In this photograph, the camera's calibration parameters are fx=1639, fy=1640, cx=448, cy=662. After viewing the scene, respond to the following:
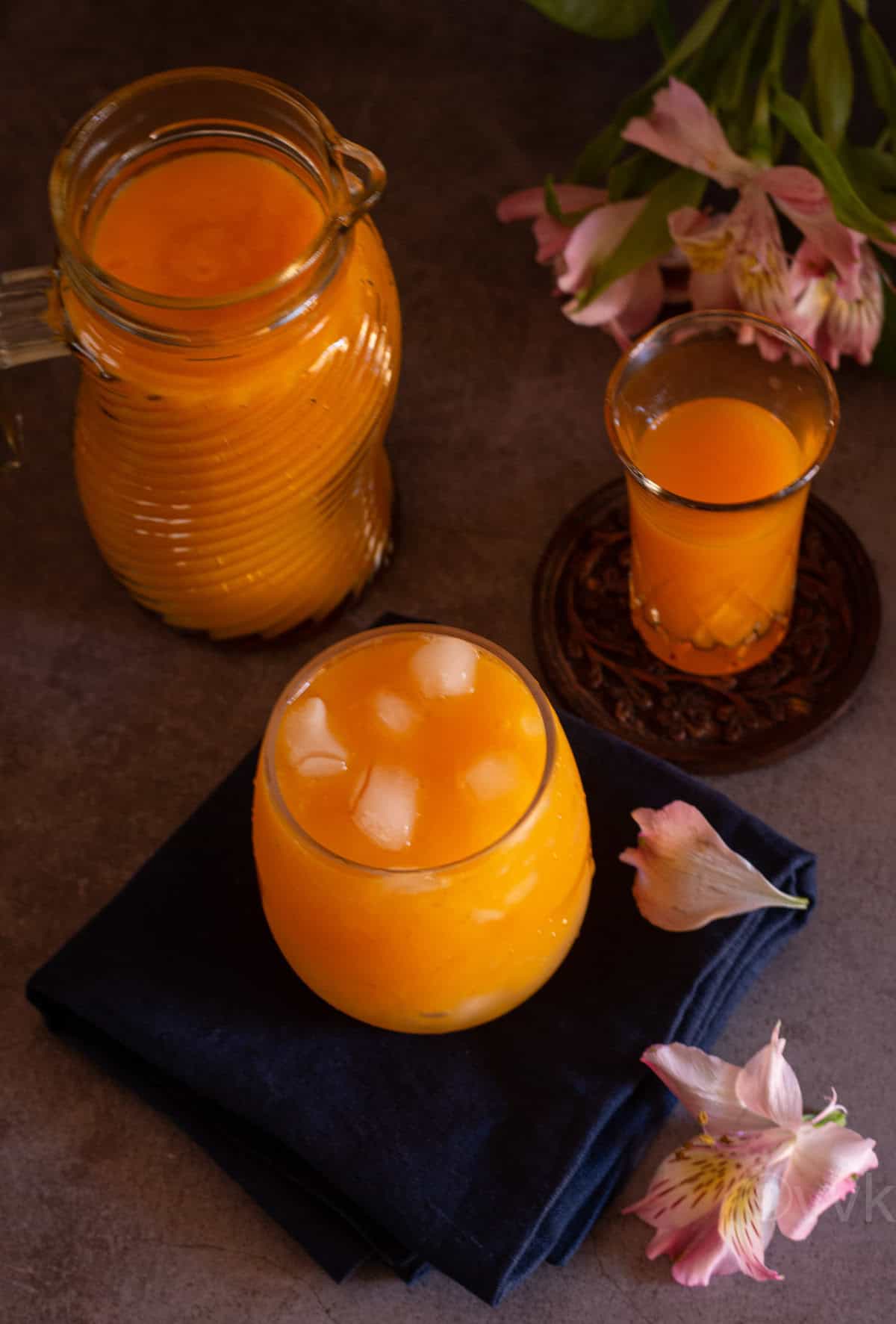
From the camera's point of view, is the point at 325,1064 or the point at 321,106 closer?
the point at 325,1064

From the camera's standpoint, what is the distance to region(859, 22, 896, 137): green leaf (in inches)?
42.3

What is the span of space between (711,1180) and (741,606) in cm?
35

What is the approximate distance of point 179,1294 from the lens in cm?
90

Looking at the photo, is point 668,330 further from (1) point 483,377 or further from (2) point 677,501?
(1) point 483,377

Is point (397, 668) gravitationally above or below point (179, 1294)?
above

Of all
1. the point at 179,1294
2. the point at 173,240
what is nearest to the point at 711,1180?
the point at 179,1294

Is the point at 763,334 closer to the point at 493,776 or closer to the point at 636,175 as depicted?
the point at 636,175

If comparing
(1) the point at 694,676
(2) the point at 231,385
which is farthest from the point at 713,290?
(2) the point at 231,385

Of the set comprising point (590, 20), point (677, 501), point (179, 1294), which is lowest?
point (179, 1294)

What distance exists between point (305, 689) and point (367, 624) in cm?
27

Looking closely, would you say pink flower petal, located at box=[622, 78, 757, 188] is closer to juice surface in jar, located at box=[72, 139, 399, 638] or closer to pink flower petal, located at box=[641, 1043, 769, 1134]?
juice surface in jar, located at box=[72, 139, 399, 638]

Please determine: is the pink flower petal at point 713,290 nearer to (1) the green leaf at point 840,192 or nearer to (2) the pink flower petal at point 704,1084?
(1) the green leaf at point 840,192

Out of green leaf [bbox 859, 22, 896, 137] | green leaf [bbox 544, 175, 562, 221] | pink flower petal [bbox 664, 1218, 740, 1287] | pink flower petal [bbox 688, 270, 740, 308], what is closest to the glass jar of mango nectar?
green leaf [bbox 544, 175, 562, 221]

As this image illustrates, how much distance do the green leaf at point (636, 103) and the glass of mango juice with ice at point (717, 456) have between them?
0.17 m
